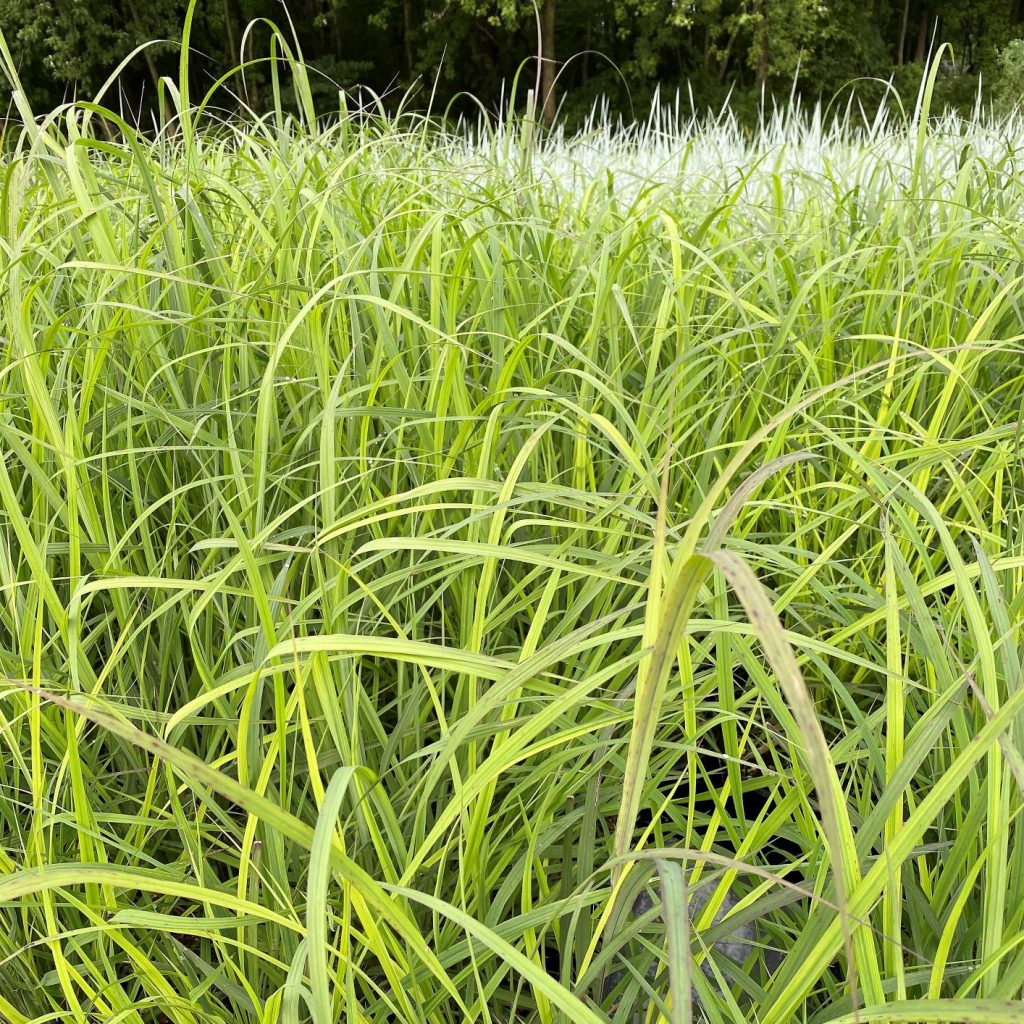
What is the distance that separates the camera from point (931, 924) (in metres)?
0.67

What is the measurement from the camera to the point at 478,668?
1.99 feet

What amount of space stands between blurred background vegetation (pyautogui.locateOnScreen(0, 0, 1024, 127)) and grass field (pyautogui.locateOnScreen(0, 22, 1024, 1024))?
14.6m

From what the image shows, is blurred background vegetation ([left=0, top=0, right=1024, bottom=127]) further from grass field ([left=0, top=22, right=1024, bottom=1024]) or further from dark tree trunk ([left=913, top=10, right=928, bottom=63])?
grass field ([left=0, top=22, right=1024, bottom=1024])

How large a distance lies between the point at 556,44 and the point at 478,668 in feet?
72.4

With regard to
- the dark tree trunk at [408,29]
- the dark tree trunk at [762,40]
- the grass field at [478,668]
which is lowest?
the grass field at [478,668]

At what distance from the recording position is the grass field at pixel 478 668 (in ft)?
1.84

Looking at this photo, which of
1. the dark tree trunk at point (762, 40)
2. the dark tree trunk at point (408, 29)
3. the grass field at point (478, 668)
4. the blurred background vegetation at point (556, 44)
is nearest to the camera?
the grass field at point (478, 668)

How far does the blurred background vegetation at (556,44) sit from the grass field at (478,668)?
14.6m

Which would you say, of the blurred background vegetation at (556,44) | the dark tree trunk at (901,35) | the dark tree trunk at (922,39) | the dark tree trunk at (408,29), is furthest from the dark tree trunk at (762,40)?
the dark tree trunk at (922,39)

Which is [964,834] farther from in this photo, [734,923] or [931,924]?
[734,923]

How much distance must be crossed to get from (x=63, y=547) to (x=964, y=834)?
0.95 meters

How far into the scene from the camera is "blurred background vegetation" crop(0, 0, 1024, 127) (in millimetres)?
15414

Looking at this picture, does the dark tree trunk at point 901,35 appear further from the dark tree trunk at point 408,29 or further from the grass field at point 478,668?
the grass field at point 478,668

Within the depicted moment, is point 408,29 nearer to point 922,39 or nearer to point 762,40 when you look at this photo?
point 762,40
